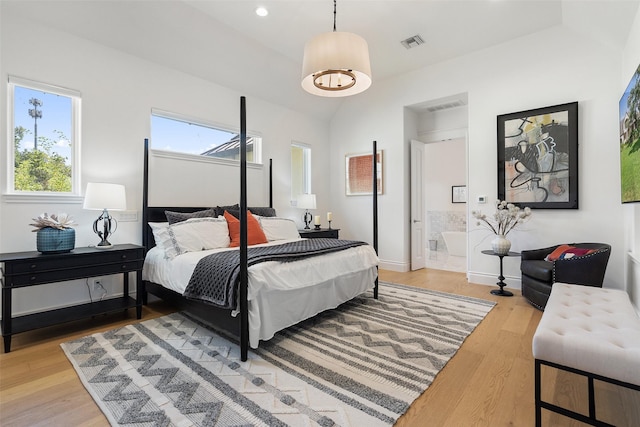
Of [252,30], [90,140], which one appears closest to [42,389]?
[90,140]

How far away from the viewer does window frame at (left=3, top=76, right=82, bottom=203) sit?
2697 millimetres

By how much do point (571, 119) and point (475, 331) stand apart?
111 inches

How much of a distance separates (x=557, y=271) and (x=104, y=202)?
14.4 ft

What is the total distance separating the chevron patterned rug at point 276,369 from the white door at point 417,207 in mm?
2255

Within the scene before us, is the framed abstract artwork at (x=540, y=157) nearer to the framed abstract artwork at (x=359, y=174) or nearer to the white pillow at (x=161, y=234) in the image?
the framed abstract artwork at (x=359, y=174)

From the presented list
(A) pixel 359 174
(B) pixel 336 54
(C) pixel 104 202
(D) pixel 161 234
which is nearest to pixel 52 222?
(C) pixel 104 202

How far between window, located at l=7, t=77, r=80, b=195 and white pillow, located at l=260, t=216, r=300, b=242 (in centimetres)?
201

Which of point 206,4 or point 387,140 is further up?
point 206,4

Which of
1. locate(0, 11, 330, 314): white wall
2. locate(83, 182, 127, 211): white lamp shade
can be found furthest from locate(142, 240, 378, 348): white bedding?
locate(0, 11, 330, 314): white wall

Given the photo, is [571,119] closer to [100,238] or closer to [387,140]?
[387,140]

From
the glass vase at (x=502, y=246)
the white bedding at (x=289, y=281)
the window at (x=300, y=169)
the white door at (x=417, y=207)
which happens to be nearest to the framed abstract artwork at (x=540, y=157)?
the glass vase at (x=502, y=246)

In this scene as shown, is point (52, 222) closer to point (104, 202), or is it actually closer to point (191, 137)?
point (104, 202)

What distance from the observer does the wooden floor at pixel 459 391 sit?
60.4 inches

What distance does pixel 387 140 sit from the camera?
5.16 meters
